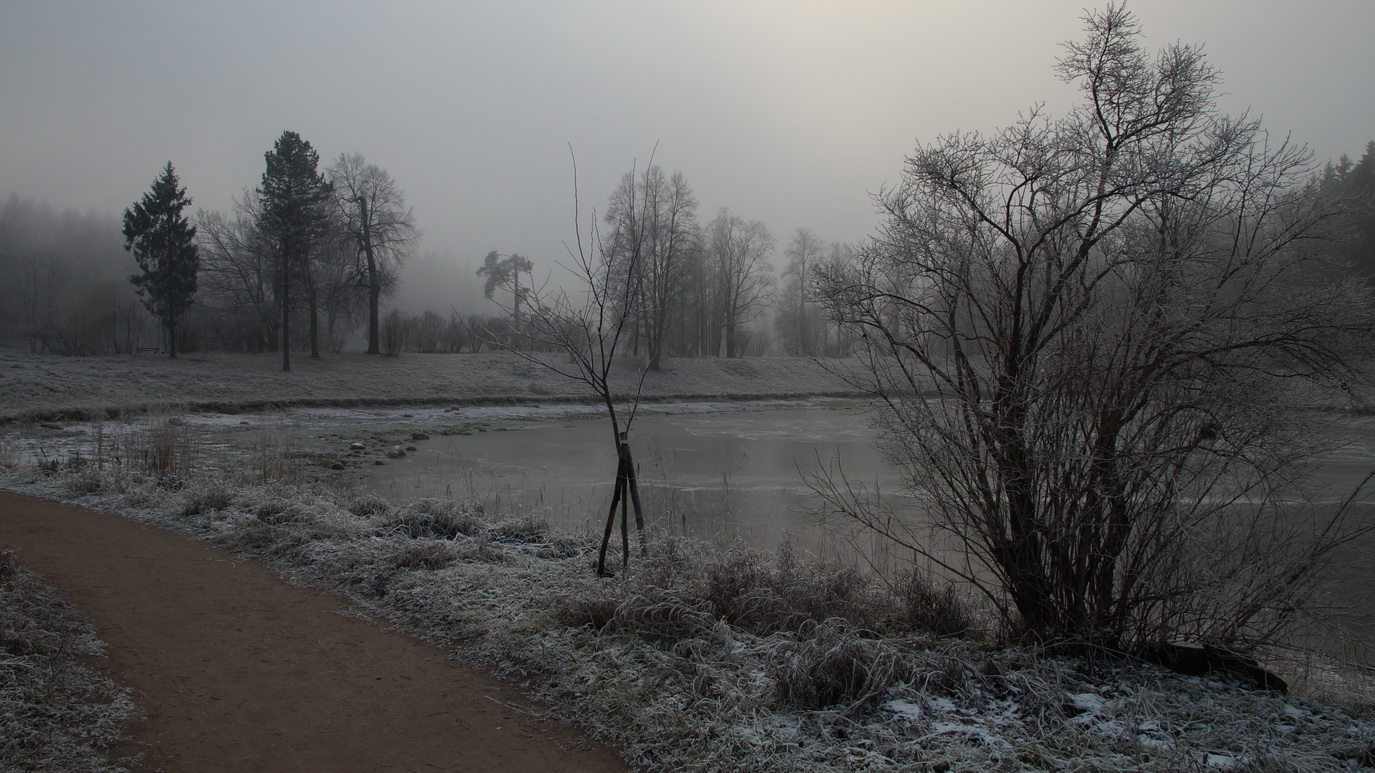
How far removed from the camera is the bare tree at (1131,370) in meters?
3.92

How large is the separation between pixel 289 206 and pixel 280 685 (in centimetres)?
3709

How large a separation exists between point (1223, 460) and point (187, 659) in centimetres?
593

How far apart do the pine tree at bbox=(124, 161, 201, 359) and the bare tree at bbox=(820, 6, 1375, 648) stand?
40.6 metres

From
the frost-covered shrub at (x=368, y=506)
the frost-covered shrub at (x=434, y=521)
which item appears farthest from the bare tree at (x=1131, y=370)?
the frost-covered shrub at (x=368, y=506)

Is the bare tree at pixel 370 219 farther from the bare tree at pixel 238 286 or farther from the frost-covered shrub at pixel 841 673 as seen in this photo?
the frost-covered shrub at pixel 841 673

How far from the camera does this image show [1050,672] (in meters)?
3.91

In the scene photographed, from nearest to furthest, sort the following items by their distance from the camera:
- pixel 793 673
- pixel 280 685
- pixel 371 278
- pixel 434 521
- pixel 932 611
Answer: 1. pixel 793 673
2. pixel 280 685
3. pixel 932 611
4. pixel 434 521
5. pixel 371 278

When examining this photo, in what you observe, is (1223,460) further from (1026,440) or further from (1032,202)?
(1032,202)

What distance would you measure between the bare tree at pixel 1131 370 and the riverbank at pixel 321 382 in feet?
73.3

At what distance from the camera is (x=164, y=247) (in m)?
35.8

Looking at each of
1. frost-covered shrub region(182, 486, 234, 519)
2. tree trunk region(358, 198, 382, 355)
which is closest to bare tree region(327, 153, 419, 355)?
tree trunk region(358, 198, 382, 355)

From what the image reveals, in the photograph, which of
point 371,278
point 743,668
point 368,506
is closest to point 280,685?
point 743,668

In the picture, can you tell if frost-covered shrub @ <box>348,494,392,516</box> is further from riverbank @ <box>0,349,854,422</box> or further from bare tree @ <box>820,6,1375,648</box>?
riverbank @ <box>0,349,854,422</box>

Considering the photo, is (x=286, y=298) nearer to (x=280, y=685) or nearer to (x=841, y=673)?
(x=280, y=685)
